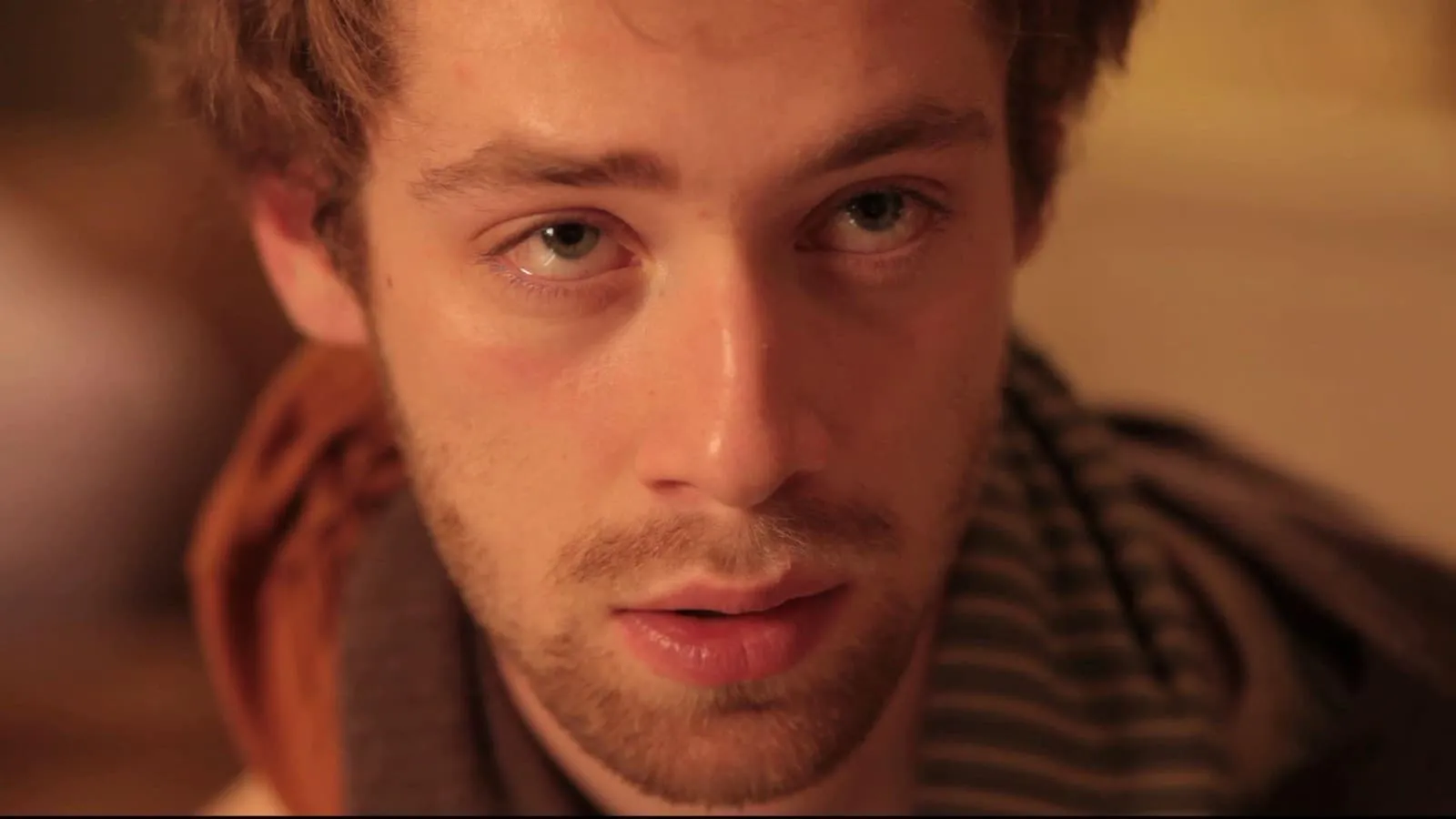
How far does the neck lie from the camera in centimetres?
80

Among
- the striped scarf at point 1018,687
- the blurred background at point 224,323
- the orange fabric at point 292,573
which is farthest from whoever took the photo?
the blurred background at point 224,323

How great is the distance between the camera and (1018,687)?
797 millimetres

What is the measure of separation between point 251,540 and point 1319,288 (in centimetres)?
91

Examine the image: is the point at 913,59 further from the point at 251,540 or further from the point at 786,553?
the point at 251,540

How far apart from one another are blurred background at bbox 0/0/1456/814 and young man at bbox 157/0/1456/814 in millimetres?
230

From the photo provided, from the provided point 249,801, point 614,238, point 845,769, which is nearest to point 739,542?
point 614,238

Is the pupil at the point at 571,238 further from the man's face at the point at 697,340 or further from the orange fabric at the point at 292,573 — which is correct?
the orange fabric at the point at 292,573

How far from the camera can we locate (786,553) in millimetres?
616

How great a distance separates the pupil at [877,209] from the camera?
0.60 m

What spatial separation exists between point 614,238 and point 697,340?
0.07m

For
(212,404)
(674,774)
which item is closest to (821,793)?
(674,774)

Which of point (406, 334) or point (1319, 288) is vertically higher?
point (1319, 288)

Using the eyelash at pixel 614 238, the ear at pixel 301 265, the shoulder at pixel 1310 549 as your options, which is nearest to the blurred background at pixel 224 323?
the shoulder at pixel 1310 549

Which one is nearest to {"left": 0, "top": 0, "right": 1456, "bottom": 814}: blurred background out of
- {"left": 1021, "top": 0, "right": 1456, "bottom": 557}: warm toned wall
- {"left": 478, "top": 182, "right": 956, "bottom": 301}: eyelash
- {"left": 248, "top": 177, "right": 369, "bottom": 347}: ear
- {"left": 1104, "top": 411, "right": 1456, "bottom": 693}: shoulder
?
Answer: {"left": 1021, "top": 0, "right": 1456, "bottom": 557}: warm toned wall
